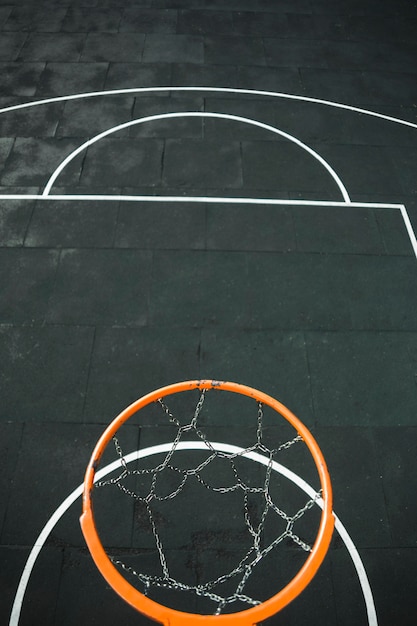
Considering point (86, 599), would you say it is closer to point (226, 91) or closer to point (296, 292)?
point (296, 292)

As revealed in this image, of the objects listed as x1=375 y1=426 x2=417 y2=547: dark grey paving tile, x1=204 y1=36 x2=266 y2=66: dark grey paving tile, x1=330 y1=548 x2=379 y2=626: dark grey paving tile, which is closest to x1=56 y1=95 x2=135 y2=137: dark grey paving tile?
A: x1=204 y1=36 x2=266 y2=66: dark grey paving tile

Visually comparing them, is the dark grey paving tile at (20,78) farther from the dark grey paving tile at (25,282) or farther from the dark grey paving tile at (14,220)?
the dark grey paving tile at (25,282)

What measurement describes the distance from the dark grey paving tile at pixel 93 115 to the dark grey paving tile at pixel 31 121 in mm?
160

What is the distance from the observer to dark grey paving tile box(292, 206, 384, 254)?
7.71 metres

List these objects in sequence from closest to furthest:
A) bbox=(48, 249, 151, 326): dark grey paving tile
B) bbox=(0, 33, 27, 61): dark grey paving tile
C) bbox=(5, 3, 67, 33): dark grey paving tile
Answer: bbox=(48, 249, 151, 326): dark grey paving tile → bbox=(0, 33, 27, 61): dark grey paving tile → bbox=(5, 3, 67, 33): dark grey paving tile

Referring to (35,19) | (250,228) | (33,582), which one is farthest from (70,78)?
(33,582)

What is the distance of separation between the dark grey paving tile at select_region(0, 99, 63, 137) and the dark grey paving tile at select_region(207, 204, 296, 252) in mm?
3795

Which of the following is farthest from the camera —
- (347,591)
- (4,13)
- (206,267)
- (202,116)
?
(4,13)

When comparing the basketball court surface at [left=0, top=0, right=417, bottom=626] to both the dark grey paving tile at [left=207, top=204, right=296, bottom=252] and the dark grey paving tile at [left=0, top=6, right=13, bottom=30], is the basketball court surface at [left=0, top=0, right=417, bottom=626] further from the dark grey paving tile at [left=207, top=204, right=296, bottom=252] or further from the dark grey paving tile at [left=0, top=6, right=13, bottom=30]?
the dark grey paving tile at [left=0, top=6, right=13, bottom=30]

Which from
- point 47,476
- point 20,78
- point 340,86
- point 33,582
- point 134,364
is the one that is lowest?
point 33,582

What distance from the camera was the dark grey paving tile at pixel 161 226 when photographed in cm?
764

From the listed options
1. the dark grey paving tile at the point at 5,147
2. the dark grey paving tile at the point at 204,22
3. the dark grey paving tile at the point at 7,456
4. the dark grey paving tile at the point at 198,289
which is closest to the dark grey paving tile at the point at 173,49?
the dark grey paving tile at the point at 204,22

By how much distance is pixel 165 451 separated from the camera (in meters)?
5.66

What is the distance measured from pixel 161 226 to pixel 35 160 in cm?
283
